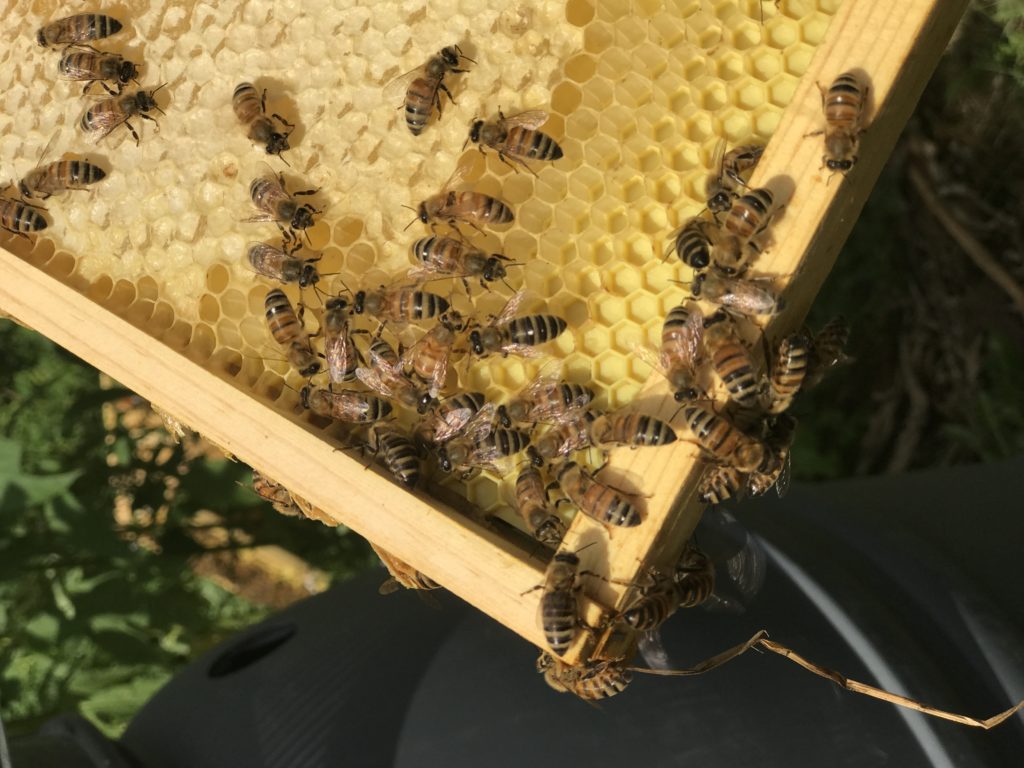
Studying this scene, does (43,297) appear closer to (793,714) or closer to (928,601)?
(793,714)

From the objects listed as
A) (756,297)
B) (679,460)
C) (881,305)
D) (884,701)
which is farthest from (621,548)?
(881,305)

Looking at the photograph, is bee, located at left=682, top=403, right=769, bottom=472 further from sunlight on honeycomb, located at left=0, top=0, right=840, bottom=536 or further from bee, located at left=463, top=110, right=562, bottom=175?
bee, located at left=463, top=110, right=562, bottom=175

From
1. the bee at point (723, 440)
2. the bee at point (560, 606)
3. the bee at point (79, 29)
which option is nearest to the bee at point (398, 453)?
the bee at point (560, 606)

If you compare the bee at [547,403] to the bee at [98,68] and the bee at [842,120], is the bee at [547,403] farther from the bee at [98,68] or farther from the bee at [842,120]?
the bee at [98,68]

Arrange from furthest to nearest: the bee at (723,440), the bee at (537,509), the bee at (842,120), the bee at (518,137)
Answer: the bee at (518,137) < the bee at (537,509) < the bee at (723,440) < the bee at (842,120)

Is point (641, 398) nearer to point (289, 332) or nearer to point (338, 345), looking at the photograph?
point (338, 345)

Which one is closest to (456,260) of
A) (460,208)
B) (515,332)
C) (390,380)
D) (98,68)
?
(460,208)
